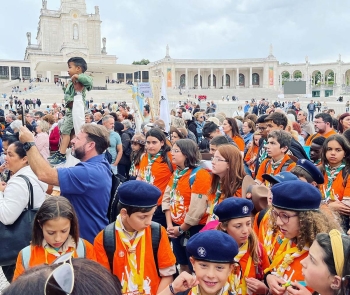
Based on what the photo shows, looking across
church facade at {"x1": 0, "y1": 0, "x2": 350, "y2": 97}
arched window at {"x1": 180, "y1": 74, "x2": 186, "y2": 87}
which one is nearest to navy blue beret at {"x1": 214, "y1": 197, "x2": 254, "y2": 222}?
church facade at {"x1": 0, "y1": 0, "x2": 350, "y2": 97}

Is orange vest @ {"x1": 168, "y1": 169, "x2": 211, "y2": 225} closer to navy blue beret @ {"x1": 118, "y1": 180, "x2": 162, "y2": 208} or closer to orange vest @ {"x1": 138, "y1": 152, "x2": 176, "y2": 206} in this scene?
orange vest @ {"x1": 138, "y1": 152, "x2": 176, "y2": 206}

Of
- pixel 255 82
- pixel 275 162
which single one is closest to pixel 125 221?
pixel 275 162

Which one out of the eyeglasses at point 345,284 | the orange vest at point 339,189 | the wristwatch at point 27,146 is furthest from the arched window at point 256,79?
the eyeglasses at point 345,284

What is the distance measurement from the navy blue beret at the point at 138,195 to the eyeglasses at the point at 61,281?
1.71 metres

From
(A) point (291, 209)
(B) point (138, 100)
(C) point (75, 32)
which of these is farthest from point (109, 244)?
(C) point (75, 32)

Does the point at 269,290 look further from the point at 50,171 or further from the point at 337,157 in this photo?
the point at 337,157

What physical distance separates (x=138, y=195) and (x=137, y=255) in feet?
1.44

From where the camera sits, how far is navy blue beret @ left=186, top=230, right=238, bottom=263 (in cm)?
238

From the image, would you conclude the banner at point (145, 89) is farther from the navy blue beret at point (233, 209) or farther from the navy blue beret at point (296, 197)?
the navy blue beret at point (296, 197)

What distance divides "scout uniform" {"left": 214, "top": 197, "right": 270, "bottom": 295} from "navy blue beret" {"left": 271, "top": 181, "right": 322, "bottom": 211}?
0.89 ft

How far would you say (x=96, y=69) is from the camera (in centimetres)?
6650

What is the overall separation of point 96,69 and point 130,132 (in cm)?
6070

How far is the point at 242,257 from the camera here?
9.03 feet

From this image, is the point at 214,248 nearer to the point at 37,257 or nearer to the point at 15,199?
the point at 37,257
